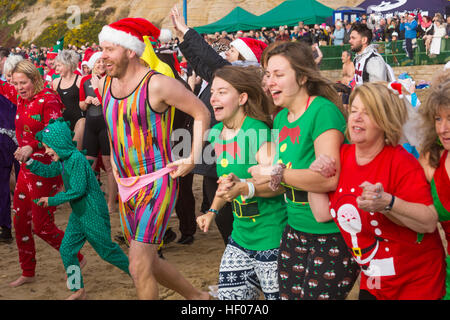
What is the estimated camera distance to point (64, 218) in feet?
24.4

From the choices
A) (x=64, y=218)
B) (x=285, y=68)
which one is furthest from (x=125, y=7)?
(x=285, y=68)

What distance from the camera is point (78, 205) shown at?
434 centimetres

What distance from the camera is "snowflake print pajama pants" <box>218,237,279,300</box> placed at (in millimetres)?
3117

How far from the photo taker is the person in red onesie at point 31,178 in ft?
16.0

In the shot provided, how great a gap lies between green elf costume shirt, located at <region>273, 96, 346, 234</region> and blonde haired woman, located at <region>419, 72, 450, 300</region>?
1.40 ft

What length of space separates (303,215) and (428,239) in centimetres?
65

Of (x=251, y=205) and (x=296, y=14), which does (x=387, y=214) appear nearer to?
(x=251, y=205)

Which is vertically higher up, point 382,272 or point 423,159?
point 423,159

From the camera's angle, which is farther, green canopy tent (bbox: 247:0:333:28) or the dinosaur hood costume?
green canopy tent (bbox: 247:0:333:28)

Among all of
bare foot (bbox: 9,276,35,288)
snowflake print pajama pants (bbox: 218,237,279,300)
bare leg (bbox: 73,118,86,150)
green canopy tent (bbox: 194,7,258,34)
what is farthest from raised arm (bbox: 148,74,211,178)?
green canopy tent (bbox: 194,7,258,34)

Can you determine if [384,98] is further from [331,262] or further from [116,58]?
[116,58]

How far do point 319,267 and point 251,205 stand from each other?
0.58m

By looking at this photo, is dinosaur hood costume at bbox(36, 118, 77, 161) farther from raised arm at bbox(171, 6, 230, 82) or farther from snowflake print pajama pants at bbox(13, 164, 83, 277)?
raised arm at bbox(171, 6, 230, 82)

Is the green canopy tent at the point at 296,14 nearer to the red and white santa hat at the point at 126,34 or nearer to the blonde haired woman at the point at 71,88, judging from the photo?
the blonde haired woman at the point at 71,88
